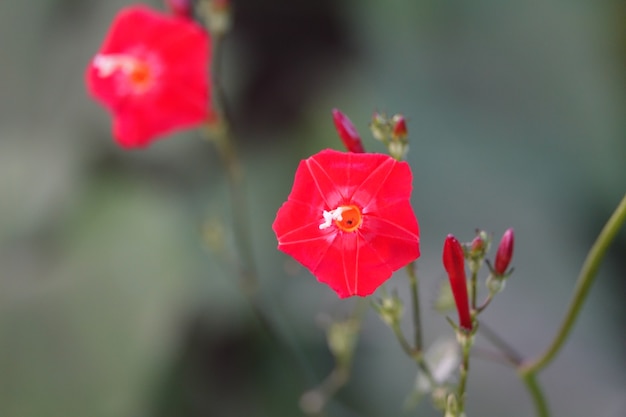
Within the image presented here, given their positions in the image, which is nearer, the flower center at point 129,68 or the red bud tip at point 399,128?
the red bud tip at point 399,128

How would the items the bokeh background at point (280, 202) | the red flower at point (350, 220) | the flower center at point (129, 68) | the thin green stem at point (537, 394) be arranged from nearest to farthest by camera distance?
the red flower at point (350, 220) < the thin green stem at point (537, 394) < the flower center at point (129, 68) < the bokeh background at point (280, 202)

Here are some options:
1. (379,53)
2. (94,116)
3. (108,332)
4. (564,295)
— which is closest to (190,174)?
(94,116)

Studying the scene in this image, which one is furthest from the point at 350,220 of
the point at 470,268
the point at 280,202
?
the point at 280,202

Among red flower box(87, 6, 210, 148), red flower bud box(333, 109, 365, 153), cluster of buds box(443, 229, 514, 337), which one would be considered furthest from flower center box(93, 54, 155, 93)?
cluster of buds box(443, 229, 514, 337)

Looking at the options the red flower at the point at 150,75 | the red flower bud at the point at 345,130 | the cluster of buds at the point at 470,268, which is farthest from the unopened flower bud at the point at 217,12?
the cluster of buds at the point at 470,268

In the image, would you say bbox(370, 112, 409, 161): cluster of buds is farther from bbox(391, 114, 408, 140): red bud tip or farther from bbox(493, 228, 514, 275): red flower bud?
bbox(493, 228, 514, 275): red flower bud

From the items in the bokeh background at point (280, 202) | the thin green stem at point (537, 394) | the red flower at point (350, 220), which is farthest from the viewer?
the bokeh background at point (280, 202)

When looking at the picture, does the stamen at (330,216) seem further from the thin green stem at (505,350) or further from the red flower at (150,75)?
the red flower at (150,75)
